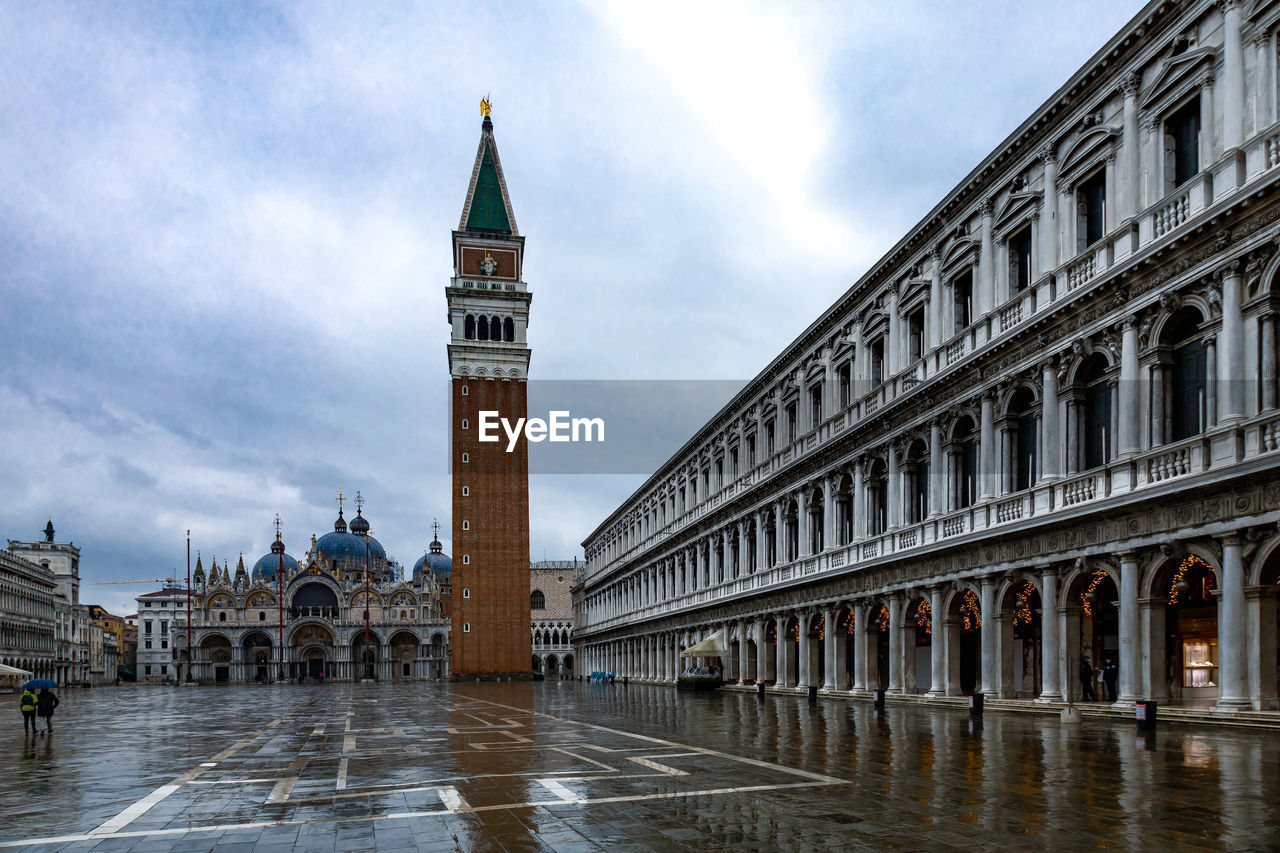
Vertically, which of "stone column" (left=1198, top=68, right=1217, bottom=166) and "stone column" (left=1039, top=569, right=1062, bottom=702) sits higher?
"stone column" (left=1198, top=68, right=1217, bottom=166)

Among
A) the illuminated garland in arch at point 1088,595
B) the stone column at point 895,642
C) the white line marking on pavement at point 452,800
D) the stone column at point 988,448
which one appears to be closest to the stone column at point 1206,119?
the stone column at point 988,448

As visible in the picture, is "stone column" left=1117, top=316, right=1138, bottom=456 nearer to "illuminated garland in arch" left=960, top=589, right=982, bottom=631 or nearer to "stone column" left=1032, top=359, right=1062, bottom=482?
"stone column" left=1032, top=359, right=1062, bottom=482

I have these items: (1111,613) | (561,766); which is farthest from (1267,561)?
(561,766)

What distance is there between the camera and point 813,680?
132ft

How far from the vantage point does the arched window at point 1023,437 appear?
2702 centimetres

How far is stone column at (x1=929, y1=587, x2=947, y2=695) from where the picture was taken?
29.7 m

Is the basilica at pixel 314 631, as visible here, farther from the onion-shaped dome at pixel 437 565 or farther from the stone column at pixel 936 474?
the stone column at pixel 936 474

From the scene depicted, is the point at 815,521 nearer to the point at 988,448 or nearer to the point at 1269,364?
the point at 988,448

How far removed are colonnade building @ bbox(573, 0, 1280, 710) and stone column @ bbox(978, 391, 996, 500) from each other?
0.06 metres

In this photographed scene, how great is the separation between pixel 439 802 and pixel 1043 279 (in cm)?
2023

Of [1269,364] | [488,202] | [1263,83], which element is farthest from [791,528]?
[488,202]

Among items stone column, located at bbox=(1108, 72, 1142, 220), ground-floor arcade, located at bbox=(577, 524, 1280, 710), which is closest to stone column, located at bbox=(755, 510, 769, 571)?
ground-floor arcade, located at bbox=(577, 524, 1280, 710)

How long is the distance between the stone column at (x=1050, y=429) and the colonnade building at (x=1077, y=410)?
2.2 inches

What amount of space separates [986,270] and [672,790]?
825 inches
